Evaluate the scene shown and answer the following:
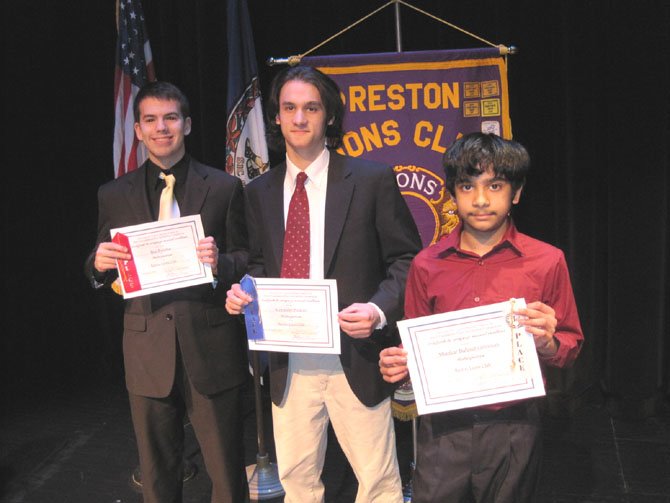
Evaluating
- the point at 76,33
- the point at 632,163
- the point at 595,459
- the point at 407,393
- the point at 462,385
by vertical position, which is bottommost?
Result: the point at 595,459

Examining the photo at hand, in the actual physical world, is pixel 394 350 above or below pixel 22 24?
below

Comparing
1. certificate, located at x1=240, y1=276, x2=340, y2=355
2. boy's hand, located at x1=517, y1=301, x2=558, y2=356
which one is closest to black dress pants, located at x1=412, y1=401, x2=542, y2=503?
boy's hand, located at x1=517, y1=301, x2=558, y2=356

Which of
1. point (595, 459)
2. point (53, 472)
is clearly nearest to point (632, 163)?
point (595, 459)

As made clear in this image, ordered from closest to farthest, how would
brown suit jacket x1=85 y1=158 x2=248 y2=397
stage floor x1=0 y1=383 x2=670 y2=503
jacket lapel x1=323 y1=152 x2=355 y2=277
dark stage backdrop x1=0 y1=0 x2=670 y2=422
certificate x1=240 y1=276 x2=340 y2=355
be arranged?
certificate x1=240 y1=276 x2=340 y2=355 → jacket lapel x1=323 y1=152 x2=355 y2=277 → brown suit jacket x1=85 y1=158 x2=248 y2=397 → stage floor x1=0 y1=383 x2=670 y2=503 → dark stage backdrop x1=0 y1=0 x2=670 y2=422

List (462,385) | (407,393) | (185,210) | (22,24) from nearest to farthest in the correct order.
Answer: (462,385) < (185,210) < (407,393) < (22,24)

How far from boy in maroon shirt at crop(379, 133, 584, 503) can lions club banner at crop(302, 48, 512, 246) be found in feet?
4.07

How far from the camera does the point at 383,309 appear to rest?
6.55 ft

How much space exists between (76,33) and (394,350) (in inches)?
147

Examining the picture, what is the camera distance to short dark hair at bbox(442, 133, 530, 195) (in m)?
1.77

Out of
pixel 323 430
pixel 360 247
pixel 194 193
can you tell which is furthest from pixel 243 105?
pixel 323 430

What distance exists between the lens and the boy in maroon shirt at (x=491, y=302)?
1.76 m

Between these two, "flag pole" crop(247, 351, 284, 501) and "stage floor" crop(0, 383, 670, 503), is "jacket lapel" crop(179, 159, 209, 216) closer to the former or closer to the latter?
"flag pole" crop(247, 351, 284, 501)

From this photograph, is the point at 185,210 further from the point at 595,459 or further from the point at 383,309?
Result: the point at 595,459

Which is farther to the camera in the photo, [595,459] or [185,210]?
[595,459]
